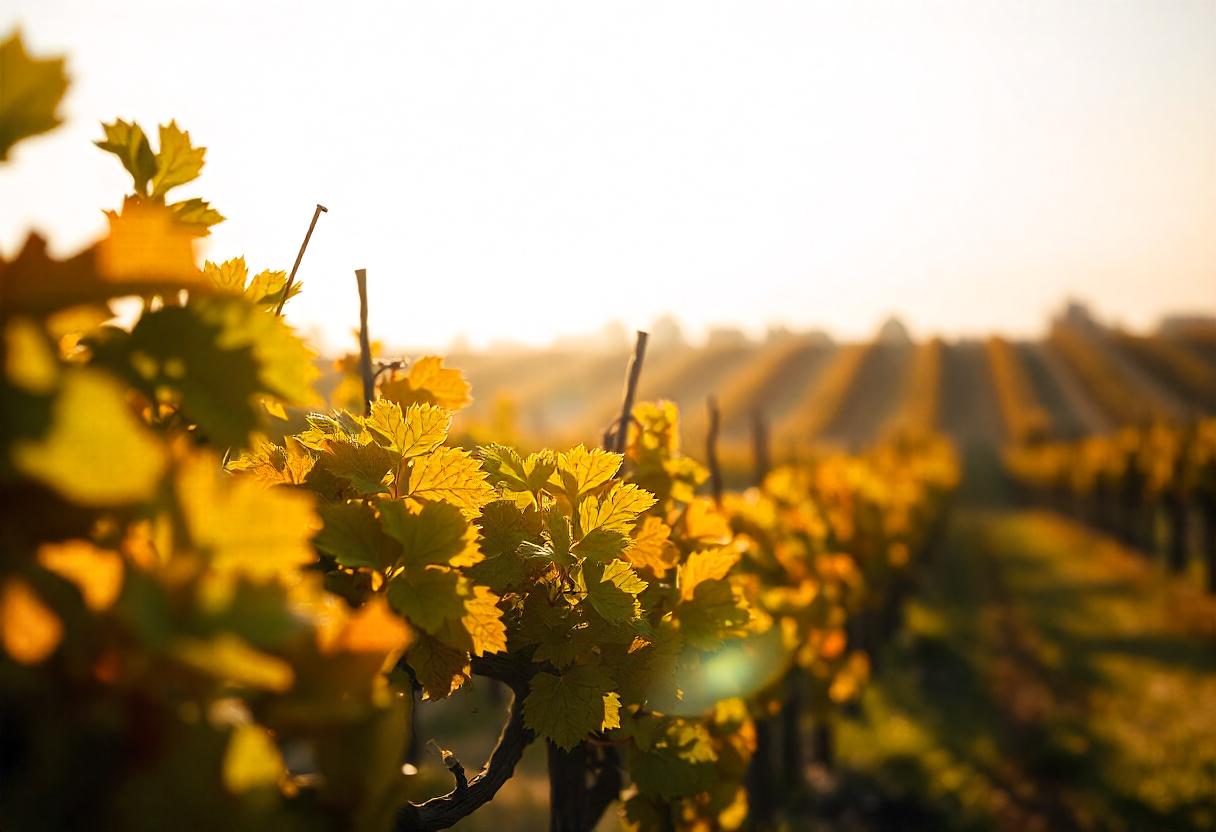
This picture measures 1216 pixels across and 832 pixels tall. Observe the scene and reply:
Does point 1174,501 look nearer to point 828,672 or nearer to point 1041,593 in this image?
point 1041,593

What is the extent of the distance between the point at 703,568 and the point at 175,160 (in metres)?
1.25

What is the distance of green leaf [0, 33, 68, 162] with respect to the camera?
29.5 inches

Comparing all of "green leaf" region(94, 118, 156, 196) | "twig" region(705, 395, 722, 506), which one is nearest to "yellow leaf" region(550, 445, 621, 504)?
"green leaf" region(94, 118, 156, 196)

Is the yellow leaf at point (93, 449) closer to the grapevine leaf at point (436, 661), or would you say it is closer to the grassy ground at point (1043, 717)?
the grapevine leaf at point (436, 661)

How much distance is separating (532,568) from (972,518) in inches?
1542

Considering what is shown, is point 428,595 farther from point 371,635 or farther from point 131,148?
point 131,148

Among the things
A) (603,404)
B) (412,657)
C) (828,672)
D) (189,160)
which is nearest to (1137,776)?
(828,672)

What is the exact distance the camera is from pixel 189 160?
123cm

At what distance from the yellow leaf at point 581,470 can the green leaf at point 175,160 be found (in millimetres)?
805

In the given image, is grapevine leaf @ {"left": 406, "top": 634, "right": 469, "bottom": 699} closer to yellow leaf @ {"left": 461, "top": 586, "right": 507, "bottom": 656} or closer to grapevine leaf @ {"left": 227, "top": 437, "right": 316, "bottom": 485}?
yellow leaf @ {"left": 461, "top": 586, "right": 507, "bottom": 656}

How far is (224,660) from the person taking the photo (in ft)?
1.98

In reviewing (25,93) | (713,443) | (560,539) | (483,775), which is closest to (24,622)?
(25,93)

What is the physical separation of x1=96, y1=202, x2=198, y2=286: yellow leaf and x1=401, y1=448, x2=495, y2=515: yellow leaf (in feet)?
2.07

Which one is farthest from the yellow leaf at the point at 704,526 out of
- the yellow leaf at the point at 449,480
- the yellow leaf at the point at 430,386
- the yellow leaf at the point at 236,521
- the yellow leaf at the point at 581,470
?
the yellow leaf at the point at 236,521
